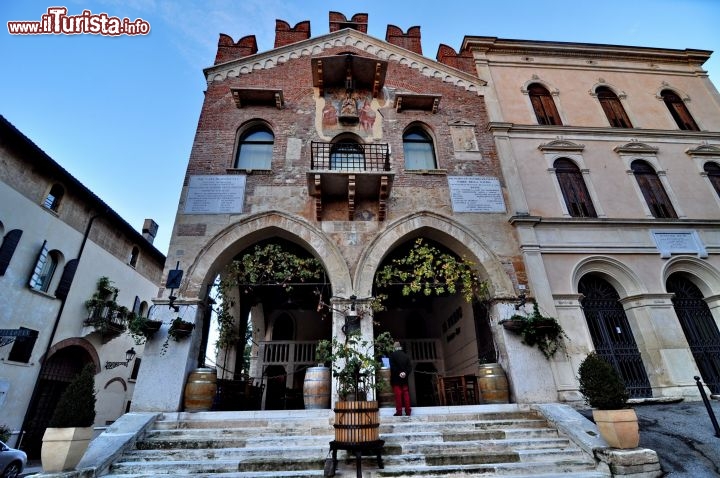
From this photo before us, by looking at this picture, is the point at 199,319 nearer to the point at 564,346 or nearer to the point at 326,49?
the point at 564,346

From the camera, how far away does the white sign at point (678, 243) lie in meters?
10.2

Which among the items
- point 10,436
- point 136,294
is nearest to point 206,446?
point 10,436

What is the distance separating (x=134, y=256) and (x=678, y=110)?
975 inches

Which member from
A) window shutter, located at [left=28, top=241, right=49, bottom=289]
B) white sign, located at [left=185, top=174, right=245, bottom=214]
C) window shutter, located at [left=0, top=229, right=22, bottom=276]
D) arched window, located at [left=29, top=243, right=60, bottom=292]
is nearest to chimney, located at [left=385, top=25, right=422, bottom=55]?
white sign, located at [left=185, top=174, right=245, bottom=214]

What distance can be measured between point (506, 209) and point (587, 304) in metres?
3.30

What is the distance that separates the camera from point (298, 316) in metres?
15.3

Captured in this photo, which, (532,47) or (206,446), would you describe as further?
(532,47)

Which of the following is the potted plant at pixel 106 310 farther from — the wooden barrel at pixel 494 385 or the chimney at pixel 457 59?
the chimney at pixel 457 59

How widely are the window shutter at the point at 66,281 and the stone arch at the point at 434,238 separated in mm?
12082

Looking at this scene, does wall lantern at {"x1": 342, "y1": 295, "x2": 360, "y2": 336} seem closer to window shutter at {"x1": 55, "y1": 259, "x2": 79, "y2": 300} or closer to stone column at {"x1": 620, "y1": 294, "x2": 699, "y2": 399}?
stone column at {"x1": 620, "y1": 294, "x2": 699, "y2": 399}

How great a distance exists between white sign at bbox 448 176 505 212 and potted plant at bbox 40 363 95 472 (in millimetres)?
8970

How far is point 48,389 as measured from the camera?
1359 centimetres

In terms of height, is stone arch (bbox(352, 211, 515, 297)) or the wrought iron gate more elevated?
stone arch (bbox(352, 211, 515, 297))

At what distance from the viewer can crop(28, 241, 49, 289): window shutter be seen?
1252 cm
